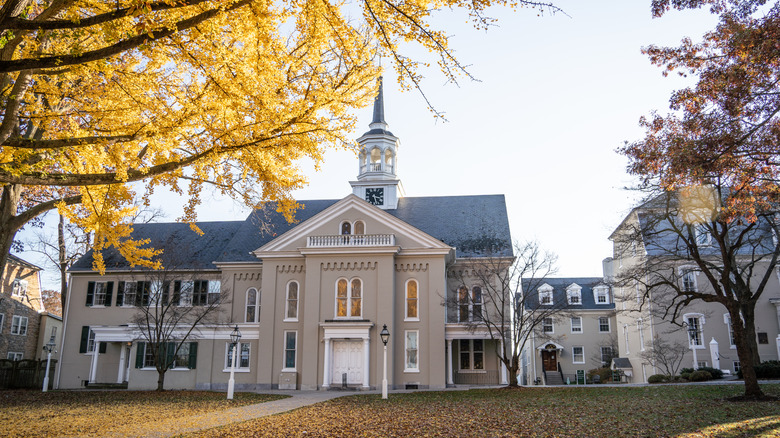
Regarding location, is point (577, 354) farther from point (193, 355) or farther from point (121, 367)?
point (121, 367)

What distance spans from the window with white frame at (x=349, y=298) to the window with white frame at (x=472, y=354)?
6.16m

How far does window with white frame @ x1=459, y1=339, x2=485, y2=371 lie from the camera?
31.1 meters

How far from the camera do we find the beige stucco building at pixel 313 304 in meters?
29.1

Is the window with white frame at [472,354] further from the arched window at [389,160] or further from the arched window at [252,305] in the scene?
the arched window at [389,160]

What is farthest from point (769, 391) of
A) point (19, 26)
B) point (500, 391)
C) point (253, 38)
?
point (19, 26)

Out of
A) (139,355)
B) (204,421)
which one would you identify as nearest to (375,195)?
(139,355)

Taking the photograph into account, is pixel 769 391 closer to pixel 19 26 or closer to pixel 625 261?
pixel 19 26

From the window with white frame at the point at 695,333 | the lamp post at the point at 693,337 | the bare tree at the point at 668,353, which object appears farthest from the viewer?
the window with white frame at the point at 695,333

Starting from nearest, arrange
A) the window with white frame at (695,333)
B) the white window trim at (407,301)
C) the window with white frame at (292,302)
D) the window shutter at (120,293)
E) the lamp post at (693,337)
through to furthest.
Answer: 1. the white window trim at (407,301)
2. the window with white frame at (292,302)
3. the lamp post at (693,337)
4. the window shutter at (120,293)
5. the window with white frame at (695,333)

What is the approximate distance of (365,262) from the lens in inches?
1180

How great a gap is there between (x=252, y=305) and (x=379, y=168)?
1226 cm

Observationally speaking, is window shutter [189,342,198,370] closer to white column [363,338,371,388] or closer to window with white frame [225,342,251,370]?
window with white frame [225,342,251,370]

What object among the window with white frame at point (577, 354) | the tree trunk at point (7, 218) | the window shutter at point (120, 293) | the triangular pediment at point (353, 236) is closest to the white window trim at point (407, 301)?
the triangular pediment at point (353, 236)

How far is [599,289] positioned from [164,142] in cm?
5126
